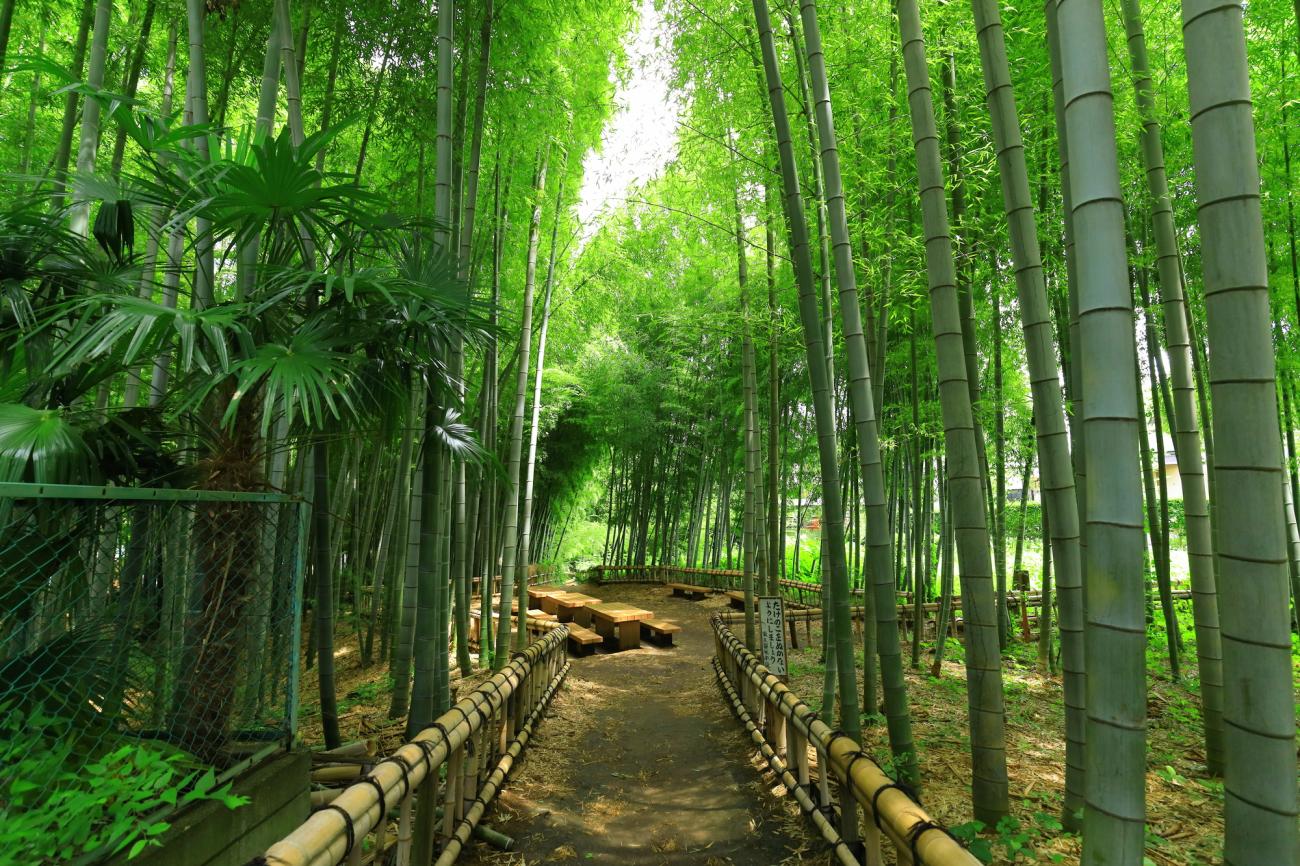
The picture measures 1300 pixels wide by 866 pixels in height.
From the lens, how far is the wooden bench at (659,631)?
7059mm

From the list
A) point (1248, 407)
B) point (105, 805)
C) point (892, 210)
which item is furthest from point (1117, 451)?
point (892, 210)

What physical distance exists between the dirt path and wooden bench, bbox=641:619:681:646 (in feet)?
5.76

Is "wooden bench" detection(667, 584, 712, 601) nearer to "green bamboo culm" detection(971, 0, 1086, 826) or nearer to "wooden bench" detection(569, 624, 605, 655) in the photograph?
"wooden bench" detection(569, 624, 605, 655)

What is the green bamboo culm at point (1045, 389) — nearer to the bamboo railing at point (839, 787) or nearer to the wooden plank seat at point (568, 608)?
the bamboo railing at point (839, 787)

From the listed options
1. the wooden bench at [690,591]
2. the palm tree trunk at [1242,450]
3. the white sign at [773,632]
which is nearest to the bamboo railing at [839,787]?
the white sign at [773,632]

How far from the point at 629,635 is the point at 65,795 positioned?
6075mm

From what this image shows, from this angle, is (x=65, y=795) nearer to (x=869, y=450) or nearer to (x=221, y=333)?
(x=221, y=333)

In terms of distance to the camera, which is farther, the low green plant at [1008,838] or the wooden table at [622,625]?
the wooden table at [622,625]

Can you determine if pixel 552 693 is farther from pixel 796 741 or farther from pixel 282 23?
pixel 282 23

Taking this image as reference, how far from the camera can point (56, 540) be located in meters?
1.42

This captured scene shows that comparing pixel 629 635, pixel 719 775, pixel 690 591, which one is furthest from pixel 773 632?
pixel 690 591

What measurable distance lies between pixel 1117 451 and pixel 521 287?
572cm

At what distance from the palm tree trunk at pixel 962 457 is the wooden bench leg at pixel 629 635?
5.22 metres

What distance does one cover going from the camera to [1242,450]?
88cm
